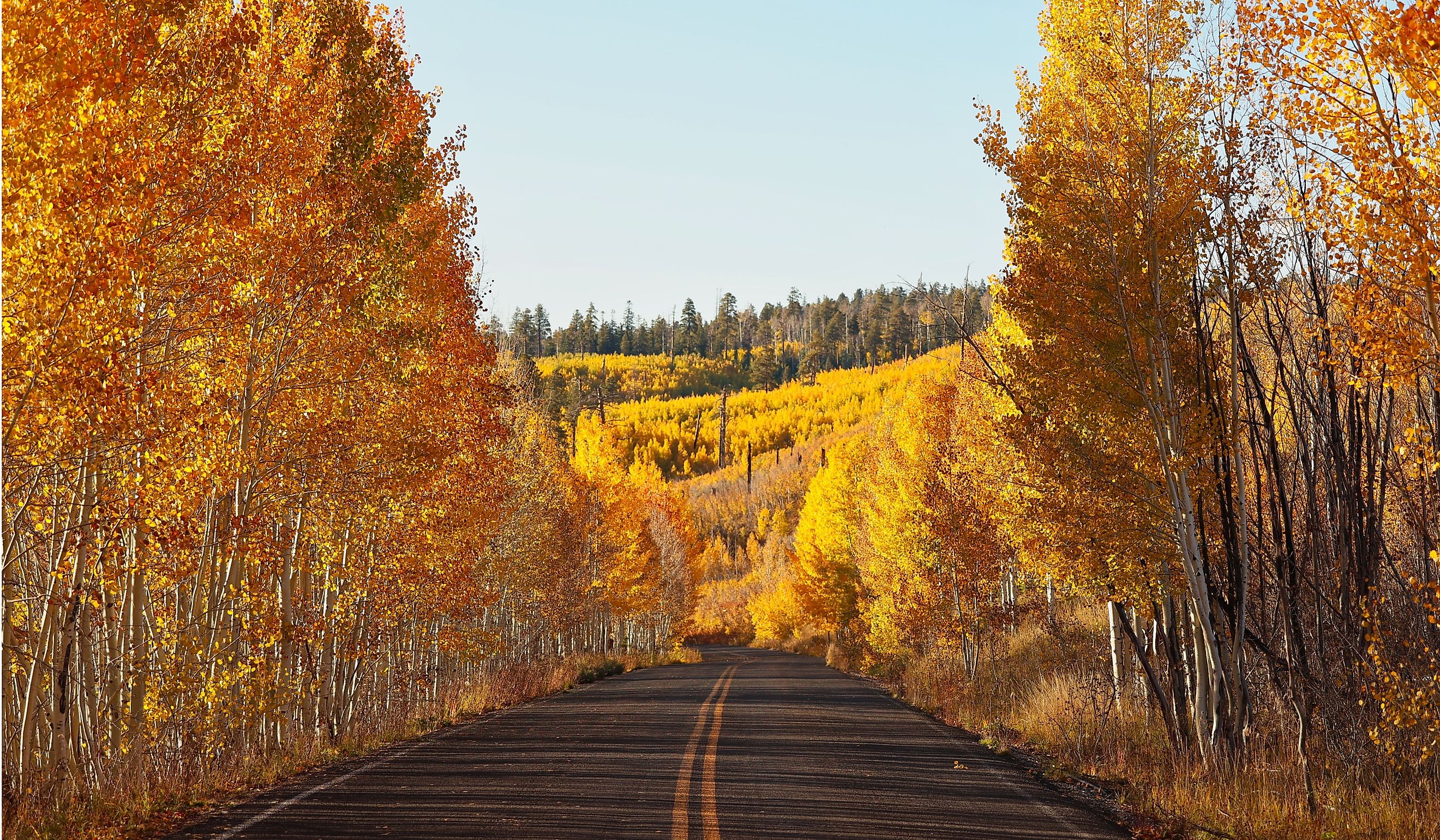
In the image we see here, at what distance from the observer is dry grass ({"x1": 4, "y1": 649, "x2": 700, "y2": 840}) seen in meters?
8.09

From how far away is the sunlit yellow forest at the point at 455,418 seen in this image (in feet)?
25.8

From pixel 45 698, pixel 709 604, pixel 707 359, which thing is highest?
pixel 707 359

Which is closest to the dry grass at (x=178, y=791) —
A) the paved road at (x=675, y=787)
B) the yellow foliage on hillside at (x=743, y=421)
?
the paved road at (x=675, y=787)

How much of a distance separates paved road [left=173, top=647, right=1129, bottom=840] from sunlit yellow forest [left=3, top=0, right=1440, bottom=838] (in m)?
0.96

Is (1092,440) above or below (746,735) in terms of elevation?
above

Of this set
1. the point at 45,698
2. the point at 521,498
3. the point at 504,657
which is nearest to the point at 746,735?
the point at 45,698

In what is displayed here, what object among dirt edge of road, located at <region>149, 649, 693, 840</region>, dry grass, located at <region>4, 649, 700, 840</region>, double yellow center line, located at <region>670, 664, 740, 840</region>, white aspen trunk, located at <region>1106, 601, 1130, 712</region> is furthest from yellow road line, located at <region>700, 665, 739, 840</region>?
white aspen trunk, located at <region>1106, 601, 1130, 712</region>

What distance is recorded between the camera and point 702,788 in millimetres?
10758

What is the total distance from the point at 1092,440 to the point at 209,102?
10.9 meters

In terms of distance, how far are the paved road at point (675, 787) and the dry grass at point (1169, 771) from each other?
849 millimetres

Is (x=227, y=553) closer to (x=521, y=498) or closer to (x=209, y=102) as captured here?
(x=209, y=102)

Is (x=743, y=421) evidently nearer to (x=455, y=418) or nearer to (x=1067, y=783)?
(x=455, y=418)

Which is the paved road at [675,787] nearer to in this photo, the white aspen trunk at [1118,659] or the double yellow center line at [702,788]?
the double yellow center line at [702,788]

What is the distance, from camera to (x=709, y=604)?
86.9 meters
